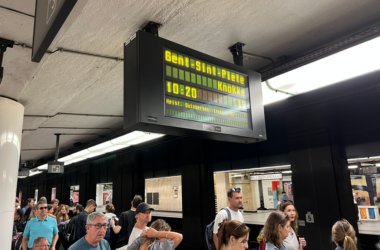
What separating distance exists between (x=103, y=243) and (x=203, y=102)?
169 centimetres

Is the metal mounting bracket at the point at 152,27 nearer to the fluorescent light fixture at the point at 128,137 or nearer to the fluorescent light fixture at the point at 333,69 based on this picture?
the fluorescent light fixture at the point at 333,69

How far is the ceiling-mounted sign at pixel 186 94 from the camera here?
2.39m

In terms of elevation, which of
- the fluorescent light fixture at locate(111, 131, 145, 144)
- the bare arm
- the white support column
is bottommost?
the bare arm

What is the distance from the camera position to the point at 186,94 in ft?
8.89

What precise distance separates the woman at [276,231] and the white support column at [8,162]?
3328 mm

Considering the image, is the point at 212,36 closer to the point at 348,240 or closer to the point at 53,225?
the point at 348,240

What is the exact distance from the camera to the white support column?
3.71 meters

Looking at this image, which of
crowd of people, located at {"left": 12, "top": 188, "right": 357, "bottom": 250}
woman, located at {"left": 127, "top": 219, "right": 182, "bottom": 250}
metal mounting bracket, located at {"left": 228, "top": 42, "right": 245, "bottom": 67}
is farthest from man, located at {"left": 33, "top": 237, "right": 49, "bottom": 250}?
metal mounting bracket, located at {"left": 228, "top": 42, "right": 245, "bottom": 67}

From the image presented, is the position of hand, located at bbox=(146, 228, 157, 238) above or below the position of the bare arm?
above

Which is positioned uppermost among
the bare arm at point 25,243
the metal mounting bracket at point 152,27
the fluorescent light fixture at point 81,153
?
the metal mounting bracket at point 152,27

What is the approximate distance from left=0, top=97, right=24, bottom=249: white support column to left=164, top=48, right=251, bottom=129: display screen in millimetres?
2709

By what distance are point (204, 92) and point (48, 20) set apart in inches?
67.8

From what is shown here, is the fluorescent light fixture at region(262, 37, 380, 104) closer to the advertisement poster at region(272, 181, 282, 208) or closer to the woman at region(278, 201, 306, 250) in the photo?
the woman at region(278, 201, 306, 250)

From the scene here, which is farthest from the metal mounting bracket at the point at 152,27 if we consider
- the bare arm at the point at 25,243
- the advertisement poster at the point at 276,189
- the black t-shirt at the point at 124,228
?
the advertisement poster at the point at 276,189
